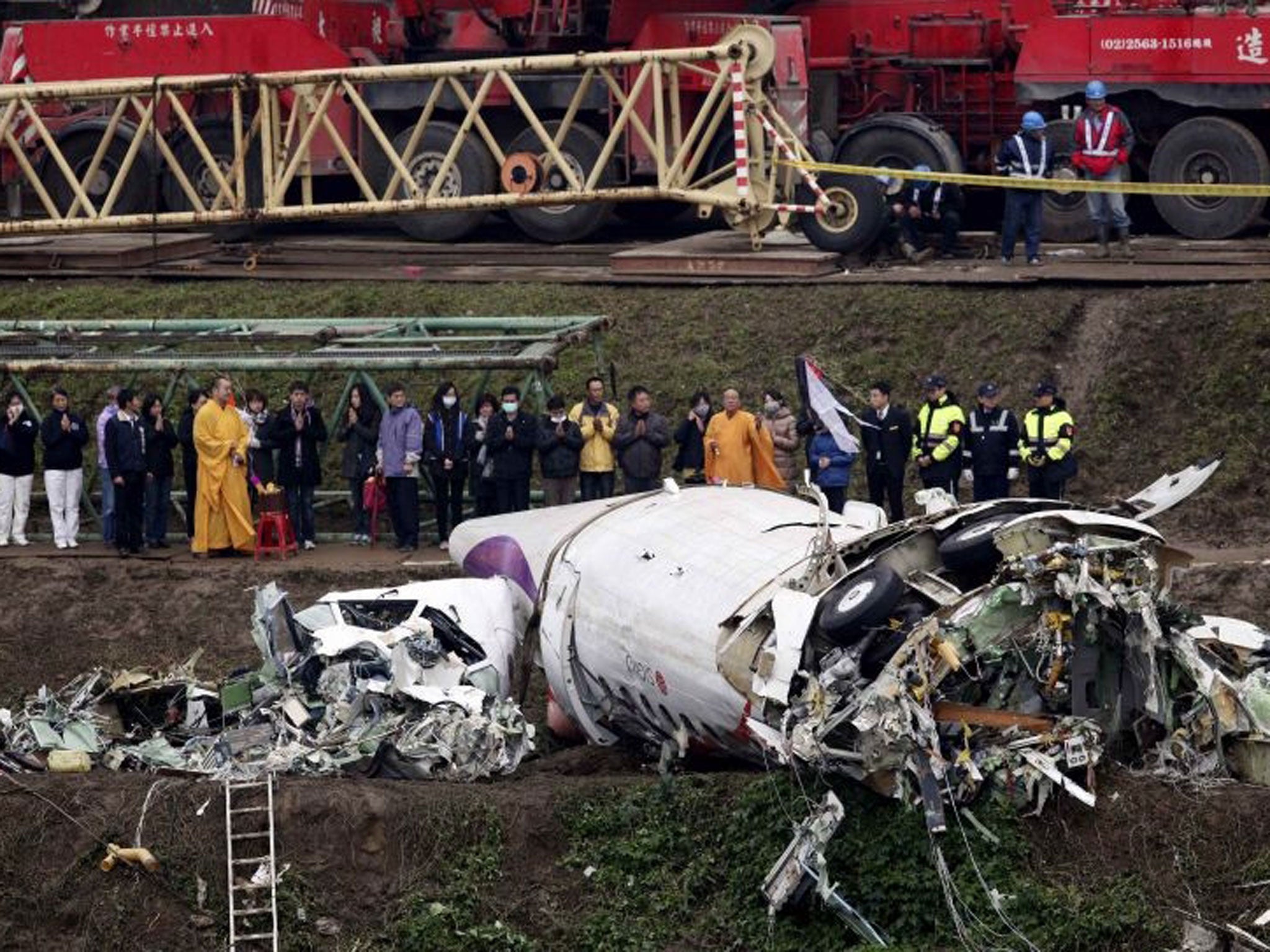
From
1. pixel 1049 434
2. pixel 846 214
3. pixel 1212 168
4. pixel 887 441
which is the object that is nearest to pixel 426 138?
pixel 846 214

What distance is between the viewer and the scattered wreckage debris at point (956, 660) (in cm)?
1387

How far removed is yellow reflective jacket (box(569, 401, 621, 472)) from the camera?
21.6 meters

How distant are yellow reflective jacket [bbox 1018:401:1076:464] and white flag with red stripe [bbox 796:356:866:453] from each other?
1.45 metres

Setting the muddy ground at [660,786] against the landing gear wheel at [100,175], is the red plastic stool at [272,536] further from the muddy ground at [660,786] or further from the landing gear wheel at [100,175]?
the landing gear wheel at [100,175]

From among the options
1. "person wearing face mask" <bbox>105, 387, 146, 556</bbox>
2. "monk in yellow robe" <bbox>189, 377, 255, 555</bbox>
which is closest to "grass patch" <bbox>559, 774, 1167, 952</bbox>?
"monk in yellow robe" <bbox>189, 377, 255, 555</bbox>

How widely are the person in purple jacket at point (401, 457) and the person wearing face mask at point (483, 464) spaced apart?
481 millimetres

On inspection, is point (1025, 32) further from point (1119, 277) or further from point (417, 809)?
point (417, 809)

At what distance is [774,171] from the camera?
25.8m

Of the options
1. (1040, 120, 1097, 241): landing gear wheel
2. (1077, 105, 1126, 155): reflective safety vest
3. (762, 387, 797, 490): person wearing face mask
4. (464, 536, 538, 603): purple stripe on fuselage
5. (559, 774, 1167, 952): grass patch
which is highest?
(1077, 105, 1126, 155): reflective safety vest

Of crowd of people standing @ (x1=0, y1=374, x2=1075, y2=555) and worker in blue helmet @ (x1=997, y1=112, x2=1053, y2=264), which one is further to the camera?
worker in blue helmet @ (x1=997, y1=112, x2=1053, y2=264)

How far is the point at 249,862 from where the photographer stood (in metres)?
14.8

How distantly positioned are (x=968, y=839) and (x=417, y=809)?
3321 millimetres

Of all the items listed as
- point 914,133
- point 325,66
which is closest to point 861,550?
point 914,133

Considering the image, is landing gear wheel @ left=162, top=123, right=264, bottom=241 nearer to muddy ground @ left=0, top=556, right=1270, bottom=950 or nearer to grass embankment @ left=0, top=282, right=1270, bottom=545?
grass embankment @ left=0, top=282, right=1270, bottom=545
